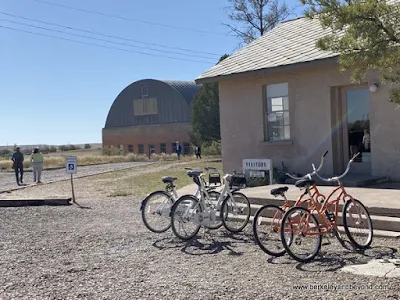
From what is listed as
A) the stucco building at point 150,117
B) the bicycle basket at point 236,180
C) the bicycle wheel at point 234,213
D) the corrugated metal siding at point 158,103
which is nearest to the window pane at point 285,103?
the bicycle basket at point 236,180

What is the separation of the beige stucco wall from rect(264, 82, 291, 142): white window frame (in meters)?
0.16

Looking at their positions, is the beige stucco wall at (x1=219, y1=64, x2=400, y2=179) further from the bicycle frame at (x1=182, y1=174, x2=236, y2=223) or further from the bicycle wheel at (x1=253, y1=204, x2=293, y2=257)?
the bicycle wheel at (x1=253, y1=204, x2=293, y2=257)

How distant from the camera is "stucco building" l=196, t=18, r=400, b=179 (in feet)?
37.2

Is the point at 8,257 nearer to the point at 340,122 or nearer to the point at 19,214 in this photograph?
the point at 19,214

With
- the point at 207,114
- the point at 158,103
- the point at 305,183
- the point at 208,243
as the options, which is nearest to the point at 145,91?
the point at 158,103

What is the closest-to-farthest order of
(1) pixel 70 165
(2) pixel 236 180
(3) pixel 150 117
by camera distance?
(2) pixel 236 180 → (1) pixel 70 165 → (3) pixel 150 117

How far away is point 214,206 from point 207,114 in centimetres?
2628

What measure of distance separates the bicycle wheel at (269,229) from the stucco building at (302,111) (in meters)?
5.21

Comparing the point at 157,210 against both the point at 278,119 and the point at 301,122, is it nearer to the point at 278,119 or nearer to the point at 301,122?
the point at 301,122

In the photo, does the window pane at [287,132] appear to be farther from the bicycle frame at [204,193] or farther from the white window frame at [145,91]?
the white window frame at [145,91]

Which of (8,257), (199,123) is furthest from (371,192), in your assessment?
(199,123)

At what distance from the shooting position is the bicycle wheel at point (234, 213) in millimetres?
8219

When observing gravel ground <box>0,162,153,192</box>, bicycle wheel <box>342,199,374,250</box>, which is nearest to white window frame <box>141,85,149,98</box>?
gravel ground <box>0,162,153,192</box>

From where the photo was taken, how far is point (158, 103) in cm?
5728
